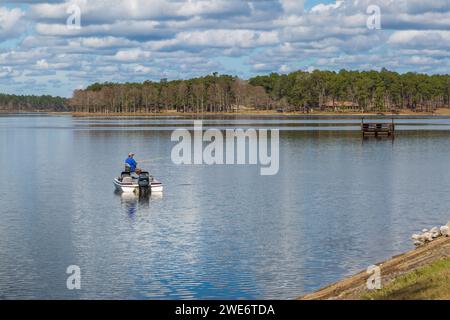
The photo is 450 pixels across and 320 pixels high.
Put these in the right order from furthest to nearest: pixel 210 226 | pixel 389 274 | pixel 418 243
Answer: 1. pixel 210 226
2. pixel 418 243
3. pixel 389 274

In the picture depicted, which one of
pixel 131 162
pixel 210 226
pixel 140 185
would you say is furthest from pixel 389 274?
pixel 131 162

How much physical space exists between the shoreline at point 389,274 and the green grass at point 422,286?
8.6 inches

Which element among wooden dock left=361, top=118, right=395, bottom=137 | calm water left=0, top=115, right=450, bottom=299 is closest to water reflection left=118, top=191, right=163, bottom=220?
calm water left=0, top=115, right=450, bottom=299

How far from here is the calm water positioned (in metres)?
26.2

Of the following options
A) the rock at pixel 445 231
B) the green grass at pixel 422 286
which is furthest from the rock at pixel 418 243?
the green grass at pixel 422 286

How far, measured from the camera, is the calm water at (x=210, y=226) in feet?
86.1

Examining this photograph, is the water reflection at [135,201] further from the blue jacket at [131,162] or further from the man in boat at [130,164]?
the blue jacket at [131,162]

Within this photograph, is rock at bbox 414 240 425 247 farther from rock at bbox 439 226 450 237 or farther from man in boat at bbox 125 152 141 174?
man in boat at bbox 125 152 141 174

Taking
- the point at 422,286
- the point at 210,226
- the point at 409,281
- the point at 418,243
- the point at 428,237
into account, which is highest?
the point at 422,286

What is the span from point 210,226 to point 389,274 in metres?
14.5

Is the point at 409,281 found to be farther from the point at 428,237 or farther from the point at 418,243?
the point at 428,237

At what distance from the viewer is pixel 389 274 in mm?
24109
